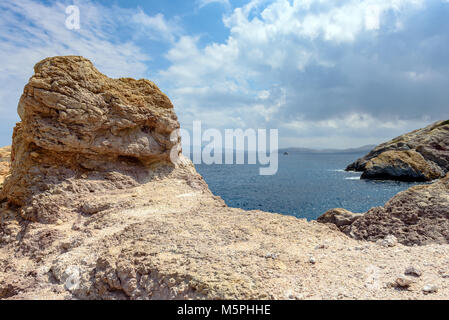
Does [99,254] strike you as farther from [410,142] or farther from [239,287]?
[410,142]

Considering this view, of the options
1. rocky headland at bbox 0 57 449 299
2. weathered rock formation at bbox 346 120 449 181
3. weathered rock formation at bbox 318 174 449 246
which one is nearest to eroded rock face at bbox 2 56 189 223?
rocky headland at bbox 0 57 449 299

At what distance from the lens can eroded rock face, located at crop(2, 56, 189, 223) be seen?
11.4 meters

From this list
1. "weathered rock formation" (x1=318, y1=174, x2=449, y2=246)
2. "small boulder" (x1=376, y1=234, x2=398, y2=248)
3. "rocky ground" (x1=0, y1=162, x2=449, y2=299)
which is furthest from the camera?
"weathered rock formation" (x1=318, y1=174, x2=449, y2=246)

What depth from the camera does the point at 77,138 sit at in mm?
12414

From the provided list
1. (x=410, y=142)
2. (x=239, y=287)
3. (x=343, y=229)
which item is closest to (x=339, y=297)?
(x=239, y=287)

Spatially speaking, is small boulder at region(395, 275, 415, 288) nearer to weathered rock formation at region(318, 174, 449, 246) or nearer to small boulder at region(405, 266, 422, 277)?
small boulder at region(405, 266, 422, 277)

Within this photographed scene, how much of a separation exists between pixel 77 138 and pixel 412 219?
46.6 ft

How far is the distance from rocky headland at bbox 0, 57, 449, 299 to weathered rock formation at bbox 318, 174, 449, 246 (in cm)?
5

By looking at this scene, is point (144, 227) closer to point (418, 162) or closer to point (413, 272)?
point (413, 272)

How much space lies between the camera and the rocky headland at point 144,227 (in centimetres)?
588

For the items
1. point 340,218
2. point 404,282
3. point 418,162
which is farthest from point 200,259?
point 418,162

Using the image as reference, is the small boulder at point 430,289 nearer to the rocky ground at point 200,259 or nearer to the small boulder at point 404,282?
the rocky ground at point 200,259

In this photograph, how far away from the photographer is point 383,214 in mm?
9547
